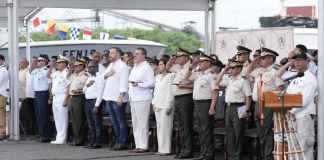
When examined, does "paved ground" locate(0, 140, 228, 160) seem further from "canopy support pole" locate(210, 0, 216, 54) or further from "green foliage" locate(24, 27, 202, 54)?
"green foliage" locate(24, 27, 202, 54)

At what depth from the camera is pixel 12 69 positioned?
17.5 metres

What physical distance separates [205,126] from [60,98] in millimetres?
4406

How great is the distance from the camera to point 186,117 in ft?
44.3

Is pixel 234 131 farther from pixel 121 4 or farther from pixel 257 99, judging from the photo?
pixel 121 4

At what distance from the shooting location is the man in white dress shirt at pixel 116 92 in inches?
589

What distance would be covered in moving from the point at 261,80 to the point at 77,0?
6.36 m

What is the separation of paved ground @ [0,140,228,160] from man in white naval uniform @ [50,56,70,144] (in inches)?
18.3

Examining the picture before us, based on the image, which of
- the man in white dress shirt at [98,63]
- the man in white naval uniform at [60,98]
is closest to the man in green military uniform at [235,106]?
the man in white dress shirt at [98,63]

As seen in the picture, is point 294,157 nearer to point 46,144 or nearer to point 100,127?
point 100,127

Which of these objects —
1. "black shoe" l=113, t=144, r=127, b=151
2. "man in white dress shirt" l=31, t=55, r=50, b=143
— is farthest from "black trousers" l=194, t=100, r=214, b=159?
"man in white dress shirt" l=31, t=55, r=50, b=143

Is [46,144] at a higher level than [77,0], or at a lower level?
lower

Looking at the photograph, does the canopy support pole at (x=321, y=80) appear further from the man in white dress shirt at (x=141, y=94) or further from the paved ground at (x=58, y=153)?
the man in white dress shirt at (x=141, y=94)

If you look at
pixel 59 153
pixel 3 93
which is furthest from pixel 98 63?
pixel 3 93

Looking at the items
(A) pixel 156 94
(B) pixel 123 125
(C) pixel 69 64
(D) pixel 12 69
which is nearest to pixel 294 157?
(A) pixel 156 94
